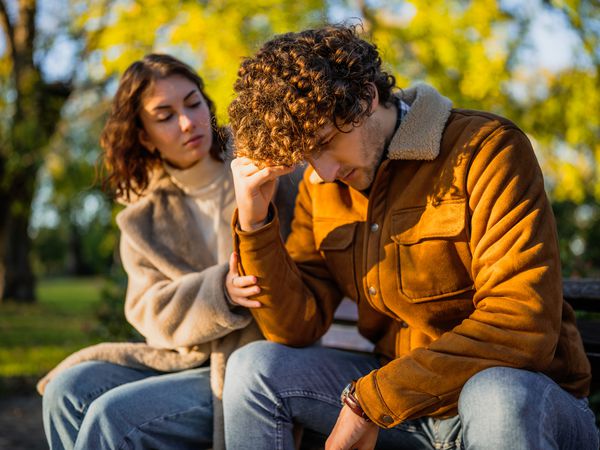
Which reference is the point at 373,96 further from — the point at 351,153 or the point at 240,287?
the point at 240,287

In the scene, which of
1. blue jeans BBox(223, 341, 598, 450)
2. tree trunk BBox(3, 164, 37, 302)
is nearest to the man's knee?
blue jeans BBox(223, 341, 598, 450)

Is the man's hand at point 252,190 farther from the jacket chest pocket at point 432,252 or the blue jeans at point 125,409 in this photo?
the blue jeans at point 125,409

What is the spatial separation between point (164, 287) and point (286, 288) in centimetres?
66

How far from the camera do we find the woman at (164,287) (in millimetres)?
2555

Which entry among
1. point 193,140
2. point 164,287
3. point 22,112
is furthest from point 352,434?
point 22,112

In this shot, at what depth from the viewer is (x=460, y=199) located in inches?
84.0

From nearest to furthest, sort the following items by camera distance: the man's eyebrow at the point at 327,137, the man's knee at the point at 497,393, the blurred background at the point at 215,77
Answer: the man's knee at the point at 497,393 → the man's eyebrow at the point at 327,137 → the blurred background at the point at 215,77

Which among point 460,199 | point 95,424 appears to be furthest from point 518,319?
point 95,424

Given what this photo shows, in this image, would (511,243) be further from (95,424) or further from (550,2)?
(550,2)

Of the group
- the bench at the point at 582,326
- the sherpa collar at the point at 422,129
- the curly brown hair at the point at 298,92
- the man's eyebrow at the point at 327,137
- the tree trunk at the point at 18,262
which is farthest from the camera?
the tree trunk at the point at 18,262

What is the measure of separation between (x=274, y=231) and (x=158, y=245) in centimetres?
79

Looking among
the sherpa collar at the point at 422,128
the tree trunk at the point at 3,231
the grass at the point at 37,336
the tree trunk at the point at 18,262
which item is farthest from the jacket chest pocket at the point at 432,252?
the tree trunk at the point at 3,231

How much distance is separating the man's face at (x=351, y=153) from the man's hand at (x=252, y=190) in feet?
0.49

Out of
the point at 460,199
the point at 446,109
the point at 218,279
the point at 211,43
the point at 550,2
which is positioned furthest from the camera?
the point at 211,43
